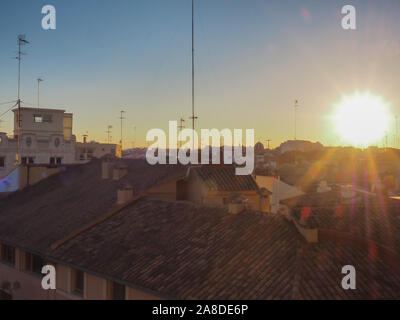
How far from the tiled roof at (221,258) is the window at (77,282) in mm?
903

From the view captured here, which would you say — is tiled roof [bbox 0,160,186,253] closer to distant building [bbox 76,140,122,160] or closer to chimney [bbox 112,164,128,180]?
chimney [bbox 112,164,128,180]

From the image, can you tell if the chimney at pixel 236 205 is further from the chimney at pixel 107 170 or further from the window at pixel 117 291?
the chimney at pixel 107 170

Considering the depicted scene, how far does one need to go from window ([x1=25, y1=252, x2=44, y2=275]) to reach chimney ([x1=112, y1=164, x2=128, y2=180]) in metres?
6.81

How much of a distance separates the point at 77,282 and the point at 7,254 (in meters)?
7.61

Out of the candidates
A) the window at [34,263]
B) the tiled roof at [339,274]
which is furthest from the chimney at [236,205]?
the window at [34,263]

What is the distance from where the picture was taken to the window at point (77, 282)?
52.4 ft

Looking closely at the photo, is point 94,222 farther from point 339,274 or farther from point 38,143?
point 38,143

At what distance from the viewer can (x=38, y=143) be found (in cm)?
4569

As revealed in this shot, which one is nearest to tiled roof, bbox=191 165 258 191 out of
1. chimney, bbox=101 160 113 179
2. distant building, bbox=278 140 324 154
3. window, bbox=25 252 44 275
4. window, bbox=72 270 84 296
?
chimney, bbox=101 160 113 179

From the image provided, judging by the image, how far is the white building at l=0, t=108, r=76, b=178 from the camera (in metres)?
42.8

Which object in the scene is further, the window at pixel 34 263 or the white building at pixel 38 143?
the white building at pixel 38 143

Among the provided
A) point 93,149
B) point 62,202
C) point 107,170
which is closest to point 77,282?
point 62,202

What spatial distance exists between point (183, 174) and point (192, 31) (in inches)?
294
